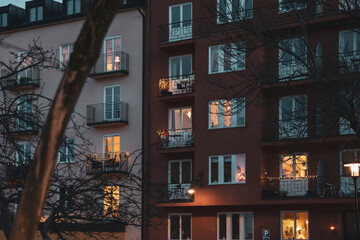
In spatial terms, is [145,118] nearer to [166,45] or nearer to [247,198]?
[166,45]

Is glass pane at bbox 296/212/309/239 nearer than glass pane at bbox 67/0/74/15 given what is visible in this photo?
Yes

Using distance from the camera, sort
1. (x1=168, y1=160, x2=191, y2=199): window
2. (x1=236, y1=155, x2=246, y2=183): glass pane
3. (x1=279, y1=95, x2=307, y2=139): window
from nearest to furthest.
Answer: (x1=279, y1=95, x2=307, y2=139): window
(x1=236, y1=155, x2=246, y2=183): glass pane
(x1=168, y1=160, x2=191, y2=199): window

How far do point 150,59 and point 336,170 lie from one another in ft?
40.5

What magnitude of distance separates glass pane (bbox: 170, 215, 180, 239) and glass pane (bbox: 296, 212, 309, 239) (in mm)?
6499

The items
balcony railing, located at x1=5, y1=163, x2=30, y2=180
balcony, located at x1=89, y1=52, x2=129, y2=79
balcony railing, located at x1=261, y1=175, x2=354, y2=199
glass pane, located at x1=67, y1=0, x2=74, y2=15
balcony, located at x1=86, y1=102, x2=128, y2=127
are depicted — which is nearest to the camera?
balcony railing, located at x1=5, y1=163, x2=30, y2=180

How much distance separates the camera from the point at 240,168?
3569 centimetres

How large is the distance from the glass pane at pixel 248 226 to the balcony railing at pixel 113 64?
10.8 metres

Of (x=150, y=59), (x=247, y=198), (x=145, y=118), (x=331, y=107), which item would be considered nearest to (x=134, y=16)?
(x=150, y=59)

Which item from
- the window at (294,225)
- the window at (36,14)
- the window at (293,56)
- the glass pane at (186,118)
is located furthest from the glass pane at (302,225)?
the window at (36,14)

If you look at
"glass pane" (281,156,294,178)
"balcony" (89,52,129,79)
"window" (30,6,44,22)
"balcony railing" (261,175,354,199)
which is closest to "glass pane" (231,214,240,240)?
"balcony railing" (261,175,354,199)

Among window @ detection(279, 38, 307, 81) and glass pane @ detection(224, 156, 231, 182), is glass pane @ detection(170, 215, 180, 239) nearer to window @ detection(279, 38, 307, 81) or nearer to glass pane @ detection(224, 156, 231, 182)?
glass pane @ detection(224, 156, 231, 182)

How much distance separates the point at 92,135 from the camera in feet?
135

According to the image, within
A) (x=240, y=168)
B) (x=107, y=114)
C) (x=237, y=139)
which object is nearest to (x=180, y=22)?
(x=107, y=114)

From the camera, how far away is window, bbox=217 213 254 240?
35656mm
